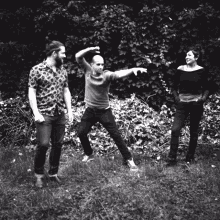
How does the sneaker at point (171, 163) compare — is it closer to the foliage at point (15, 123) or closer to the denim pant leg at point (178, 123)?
the denim pant leg at point (178, 123)

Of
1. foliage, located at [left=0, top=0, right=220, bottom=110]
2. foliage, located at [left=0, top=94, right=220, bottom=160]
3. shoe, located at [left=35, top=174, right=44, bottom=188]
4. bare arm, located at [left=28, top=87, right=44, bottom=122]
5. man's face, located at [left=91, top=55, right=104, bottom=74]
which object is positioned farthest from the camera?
foliage, located at [left=0, top=0, right=220, bottom=110]

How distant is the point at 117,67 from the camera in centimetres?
891

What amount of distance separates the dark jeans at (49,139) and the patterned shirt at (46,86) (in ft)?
0.50

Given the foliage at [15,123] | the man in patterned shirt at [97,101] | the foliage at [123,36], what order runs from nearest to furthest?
the man in patterned shirt at [97,101], the foliage at [15,123], the foliage at [123,36]

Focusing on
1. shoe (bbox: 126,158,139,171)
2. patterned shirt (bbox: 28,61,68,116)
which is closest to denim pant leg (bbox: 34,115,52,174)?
patterned shirt (bbox: 28,61,68,116)

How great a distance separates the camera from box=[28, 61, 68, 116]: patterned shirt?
13.5 feet

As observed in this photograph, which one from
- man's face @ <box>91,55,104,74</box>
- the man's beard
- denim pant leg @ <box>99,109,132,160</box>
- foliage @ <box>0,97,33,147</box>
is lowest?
foliage @ <box>0,97,33,147</box>

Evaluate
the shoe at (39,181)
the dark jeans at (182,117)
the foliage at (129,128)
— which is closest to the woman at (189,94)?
the dark jeans at (182,117)

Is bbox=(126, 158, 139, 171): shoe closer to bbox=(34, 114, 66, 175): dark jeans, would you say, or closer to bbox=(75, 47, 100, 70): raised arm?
bbox=(34, 114, 66, 175): dark jeans

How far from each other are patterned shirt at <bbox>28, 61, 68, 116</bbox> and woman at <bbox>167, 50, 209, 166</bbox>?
2.10 meters

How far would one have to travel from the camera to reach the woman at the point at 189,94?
4992 millimetres

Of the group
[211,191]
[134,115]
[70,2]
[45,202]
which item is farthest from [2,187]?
[70,2]

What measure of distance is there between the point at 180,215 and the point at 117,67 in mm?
5880

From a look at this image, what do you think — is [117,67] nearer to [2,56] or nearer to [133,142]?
[133,142]
